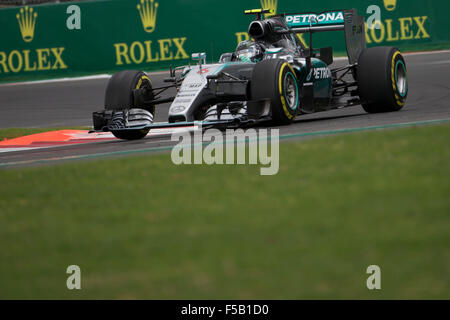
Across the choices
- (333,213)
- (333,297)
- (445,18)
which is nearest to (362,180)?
(333,213)

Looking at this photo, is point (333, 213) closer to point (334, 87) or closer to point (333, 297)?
point (333, 297)

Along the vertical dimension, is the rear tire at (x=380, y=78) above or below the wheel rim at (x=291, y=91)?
above

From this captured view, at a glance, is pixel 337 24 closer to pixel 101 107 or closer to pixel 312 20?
pixel 312 20

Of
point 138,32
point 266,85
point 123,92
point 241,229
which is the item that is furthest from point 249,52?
point 138,32

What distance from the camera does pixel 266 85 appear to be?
32.7 ft

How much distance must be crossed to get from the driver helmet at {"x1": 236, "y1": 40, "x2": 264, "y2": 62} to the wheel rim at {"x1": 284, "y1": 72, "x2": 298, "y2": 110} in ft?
3.18

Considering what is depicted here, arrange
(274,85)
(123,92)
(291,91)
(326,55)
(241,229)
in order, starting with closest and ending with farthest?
(241,229)
(274,85)
(291,91)
(123,92)
(326,55)

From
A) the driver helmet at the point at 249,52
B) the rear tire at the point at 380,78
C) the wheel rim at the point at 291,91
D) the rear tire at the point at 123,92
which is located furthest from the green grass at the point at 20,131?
the rear tire at the point at 380,78

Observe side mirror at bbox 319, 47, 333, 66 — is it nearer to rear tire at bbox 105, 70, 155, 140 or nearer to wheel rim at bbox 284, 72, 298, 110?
wheel rim at bbox 284, 72, 298, 110

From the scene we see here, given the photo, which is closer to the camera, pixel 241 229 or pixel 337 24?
pixel 241 229

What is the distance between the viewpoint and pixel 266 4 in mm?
22625

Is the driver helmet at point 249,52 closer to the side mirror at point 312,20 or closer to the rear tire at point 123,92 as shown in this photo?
the side mirror at point 312,20

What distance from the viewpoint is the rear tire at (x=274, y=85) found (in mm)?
9953

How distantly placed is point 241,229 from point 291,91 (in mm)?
5929
